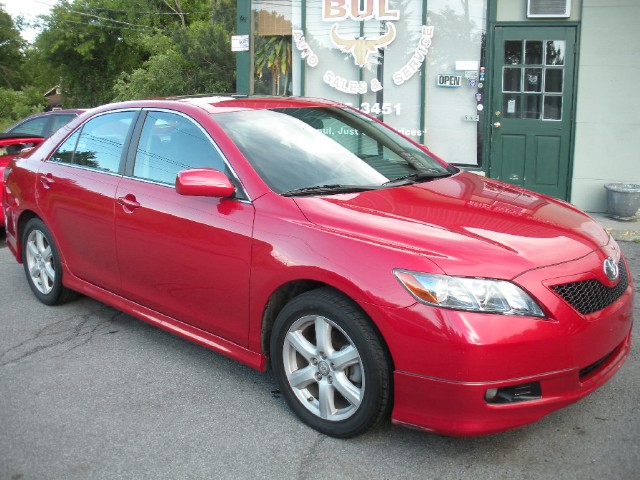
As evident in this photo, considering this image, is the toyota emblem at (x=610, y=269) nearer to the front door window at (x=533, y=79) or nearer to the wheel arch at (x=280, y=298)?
the wheel arch at (x=280, y=298)

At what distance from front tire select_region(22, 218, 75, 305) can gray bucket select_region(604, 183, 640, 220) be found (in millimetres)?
6368

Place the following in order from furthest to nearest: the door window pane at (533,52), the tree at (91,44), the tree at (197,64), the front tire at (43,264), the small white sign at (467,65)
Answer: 1. the tree at (91,44)
2. the tree at (197,64)
3. the small white sign at (467,65)
4. the door window pane at (533,52)
5. the front tire at (43,264)

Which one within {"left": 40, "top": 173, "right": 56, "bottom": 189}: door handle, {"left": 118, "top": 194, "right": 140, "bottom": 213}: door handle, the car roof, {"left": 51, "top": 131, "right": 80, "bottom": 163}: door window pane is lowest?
{"left": 118, "top": 194, "right": 140, "bottom": 213}: door handle

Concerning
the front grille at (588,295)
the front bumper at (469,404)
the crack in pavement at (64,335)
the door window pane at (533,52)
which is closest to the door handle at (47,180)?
the crack in pavement at (64,335)

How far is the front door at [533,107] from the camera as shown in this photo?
934cm

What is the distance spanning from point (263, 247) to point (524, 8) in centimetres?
715

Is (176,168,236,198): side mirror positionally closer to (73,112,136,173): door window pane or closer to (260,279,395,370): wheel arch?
(260,279,395,370): wheel arch

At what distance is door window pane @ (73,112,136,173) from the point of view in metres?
4.70

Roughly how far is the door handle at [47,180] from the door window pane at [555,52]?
22.0 ft

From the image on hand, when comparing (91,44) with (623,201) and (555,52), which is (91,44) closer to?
(555,52)

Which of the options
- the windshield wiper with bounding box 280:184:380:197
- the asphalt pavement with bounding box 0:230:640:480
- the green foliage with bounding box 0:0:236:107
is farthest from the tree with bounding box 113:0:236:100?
the windshield wiper with bounding box 280:184:380:197

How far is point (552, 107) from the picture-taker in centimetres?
947

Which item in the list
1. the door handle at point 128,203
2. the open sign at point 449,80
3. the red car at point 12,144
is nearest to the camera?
the door handle at point 128,203

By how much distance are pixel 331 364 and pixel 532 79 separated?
7238 mm
